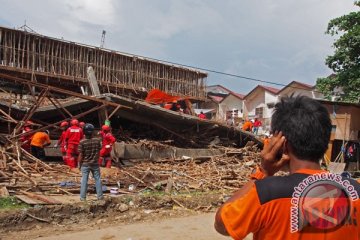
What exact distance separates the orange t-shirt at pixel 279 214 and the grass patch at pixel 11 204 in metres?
7.22

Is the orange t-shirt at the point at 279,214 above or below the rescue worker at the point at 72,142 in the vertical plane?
above

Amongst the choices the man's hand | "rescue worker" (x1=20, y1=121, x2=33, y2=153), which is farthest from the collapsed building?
the man's hand

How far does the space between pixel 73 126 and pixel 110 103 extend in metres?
1.61

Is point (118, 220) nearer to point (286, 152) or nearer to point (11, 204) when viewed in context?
point (11, 204)

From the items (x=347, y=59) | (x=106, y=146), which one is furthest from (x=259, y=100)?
(x=106, y=146)

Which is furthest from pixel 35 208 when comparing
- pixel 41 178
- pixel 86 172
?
pixel 41 178

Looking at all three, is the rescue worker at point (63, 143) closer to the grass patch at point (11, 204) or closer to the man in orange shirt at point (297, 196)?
the grass patch at point (11, 204)

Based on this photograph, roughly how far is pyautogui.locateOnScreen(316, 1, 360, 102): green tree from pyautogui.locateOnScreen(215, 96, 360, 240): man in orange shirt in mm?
17725

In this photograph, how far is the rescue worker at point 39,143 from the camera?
1370cm

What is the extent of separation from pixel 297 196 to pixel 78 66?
22.0 m

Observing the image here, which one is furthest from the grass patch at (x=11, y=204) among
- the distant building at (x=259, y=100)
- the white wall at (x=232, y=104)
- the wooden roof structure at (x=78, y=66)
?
the white wall at (x=232, y=104)

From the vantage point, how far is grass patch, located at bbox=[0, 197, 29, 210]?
328 inches

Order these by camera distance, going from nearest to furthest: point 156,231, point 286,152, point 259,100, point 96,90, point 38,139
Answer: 1. point 286,152
2. point 156,231
3. point 38,139
4. point 96,90
5. point 259,100

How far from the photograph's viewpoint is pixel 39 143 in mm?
13781
